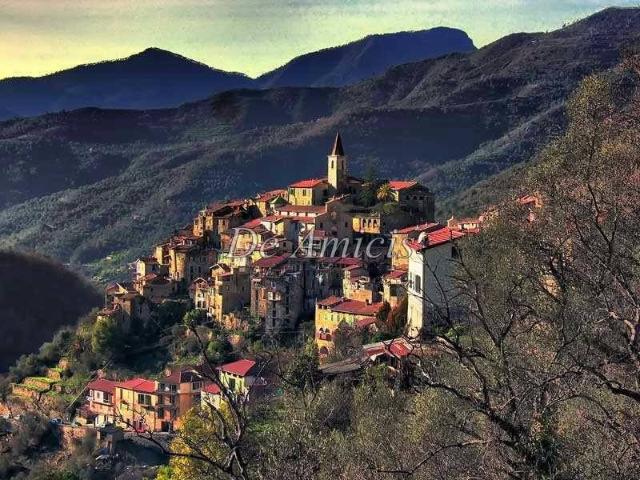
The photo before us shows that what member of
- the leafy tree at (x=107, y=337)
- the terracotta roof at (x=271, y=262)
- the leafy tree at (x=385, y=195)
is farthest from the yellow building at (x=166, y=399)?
the leafy tree at (x=385, y=195)

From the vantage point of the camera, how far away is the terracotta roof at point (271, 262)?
34.8 metres

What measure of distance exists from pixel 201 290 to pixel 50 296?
3107 centimetres

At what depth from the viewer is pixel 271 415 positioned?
863 inches

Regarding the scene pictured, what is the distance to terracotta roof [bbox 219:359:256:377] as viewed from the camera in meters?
28.7

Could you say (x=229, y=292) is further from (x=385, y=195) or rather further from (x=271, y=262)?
(x=385, y=195)

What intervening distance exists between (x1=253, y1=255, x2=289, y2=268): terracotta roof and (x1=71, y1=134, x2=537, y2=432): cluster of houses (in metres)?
0.03

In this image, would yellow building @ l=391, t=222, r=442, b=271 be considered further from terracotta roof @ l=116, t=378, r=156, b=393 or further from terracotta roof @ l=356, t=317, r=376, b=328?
terracotta roof @ l=116, t=378, r=156, b=393

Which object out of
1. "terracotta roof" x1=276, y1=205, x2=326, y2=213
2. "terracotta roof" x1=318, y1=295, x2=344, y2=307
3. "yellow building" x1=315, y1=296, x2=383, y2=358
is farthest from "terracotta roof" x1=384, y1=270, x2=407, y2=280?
"terracotta roof" x1=276, y1=205, x2=326, y2=213

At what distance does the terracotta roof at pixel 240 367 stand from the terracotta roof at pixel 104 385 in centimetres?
522

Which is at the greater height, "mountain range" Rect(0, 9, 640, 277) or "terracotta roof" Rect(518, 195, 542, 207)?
"terracotta roof" Rect(518, 195, 542, 207)

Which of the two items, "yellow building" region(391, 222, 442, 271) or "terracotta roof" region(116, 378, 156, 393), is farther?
"terracotta roof" region(116, 378, 156, 393)

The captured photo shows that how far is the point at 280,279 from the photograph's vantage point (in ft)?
111

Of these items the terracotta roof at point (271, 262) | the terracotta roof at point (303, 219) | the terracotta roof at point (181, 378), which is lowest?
the terracotta roof at point (181, 378)

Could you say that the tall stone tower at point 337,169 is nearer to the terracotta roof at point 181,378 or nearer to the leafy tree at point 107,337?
the leafy tree at point 107,337
